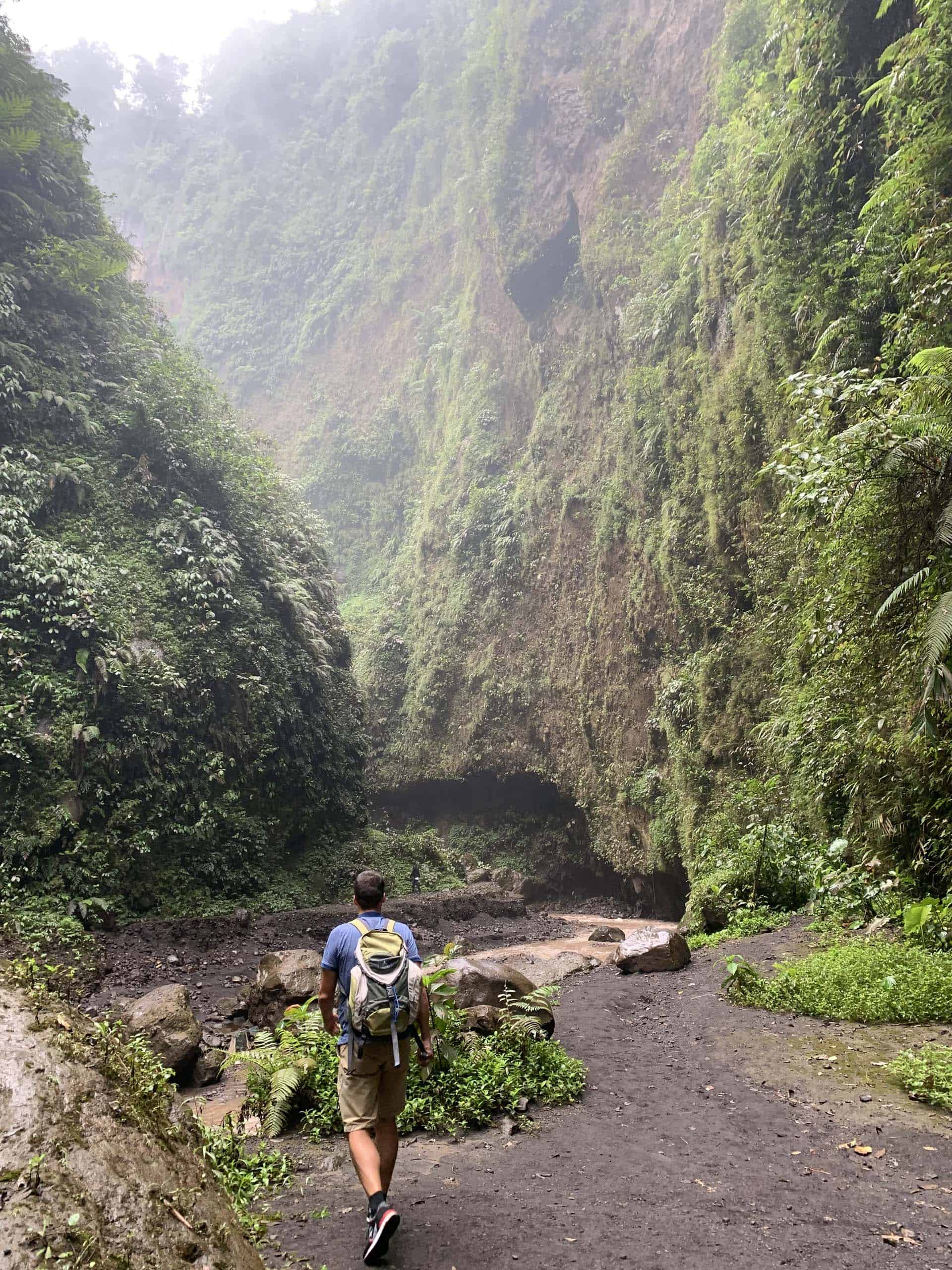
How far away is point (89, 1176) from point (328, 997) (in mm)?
1284

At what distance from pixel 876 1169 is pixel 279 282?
146 ft

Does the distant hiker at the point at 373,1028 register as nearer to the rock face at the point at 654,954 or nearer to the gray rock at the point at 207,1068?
the gray rock at the point at 207,1068

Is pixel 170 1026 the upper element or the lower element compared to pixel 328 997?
lower

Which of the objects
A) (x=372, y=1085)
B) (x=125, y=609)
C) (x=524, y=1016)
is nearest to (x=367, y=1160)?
(x=372, y=1085)

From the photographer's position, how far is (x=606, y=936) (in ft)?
44.0

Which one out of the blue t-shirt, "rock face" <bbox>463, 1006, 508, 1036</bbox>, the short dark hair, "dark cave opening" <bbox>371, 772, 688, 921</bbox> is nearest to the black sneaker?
the blue t-shirt

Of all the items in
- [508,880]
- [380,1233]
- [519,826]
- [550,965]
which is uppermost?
[380,1233]

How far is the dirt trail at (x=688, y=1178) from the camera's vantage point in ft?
9.30

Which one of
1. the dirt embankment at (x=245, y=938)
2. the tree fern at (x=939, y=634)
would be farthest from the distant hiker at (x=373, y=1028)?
the dirt embankment at (x=245, y=938)

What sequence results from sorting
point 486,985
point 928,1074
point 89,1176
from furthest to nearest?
point 486,985 < point 928,1074 < point 89,1176

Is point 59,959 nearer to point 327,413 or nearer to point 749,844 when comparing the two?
point 749,844

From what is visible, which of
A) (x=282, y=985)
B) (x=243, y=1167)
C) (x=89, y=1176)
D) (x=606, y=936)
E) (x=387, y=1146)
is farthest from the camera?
(x=606, y=936)

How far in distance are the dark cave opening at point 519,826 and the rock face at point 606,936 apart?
10.1 feet

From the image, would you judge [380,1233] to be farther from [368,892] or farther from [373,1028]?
[368,892]
